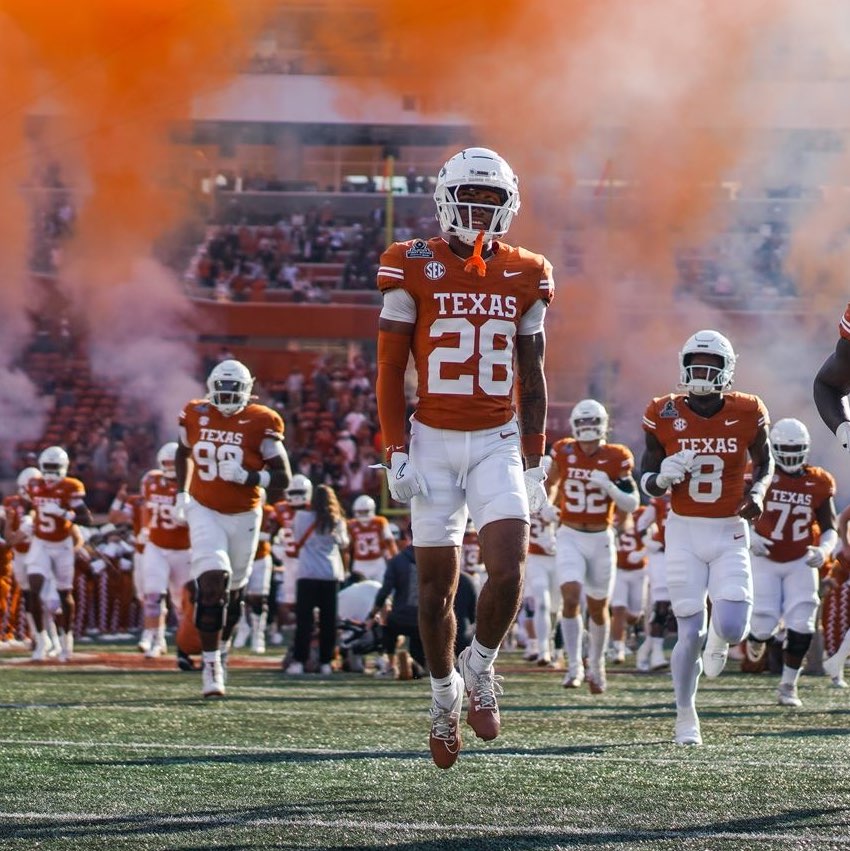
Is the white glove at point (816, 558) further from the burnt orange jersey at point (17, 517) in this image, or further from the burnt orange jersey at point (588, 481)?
the burnt orange jersey at point (17, 517)

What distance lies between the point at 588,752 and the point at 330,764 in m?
1.06

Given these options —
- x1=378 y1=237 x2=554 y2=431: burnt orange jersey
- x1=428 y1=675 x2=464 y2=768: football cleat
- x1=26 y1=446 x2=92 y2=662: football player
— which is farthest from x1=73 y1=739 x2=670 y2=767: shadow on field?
x1=26 y1=446 x2=92 y2=662: football player

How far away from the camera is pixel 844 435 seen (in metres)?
4.63

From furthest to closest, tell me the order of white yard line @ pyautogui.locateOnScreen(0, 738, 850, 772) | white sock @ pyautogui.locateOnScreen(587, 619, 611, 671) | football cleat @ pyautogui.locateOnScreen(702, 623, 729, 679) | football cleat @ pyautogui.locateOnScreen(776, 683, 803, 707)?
white sock @ pyautogui.locateOnScreen(587, 619, 611, 671), football cleat @ pyautogui.locateOnScreen(776, 683, 803, 707), football cleat @ pyautogui.locateOnScreen(702, 623, 729, 679), white yard line @ pyautogui.locateOnScreen(0, 738, 850, 772)

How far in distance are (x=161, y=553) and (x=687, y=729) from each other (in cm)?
661

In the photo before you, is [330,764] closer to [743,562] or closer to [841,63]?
[743,562]

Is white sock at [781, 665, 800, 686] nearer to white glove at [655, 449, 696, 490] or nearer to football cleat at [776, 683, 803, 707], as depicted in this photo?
football cleat at [776, 683, 803, 707]

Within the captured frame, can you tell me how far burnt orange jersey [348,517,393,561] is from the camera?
16688mm

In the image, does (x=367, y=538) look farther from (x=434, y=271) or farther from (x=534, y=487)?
(x=434, y=271)

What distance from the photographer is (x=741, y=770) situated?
5.55 metres

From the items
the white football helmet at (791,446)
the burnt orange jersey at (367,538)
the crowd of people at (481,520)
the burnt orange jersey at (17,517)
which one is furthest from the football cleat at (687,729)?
the burnt orange jersey at (367,538)

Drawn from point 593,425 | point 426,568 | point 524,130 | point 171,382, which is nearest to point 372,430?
point 171,382

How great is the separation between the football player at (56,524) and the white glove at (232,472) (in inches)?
151

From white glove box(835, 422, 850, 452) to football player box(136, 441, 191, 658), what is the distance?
766cm
